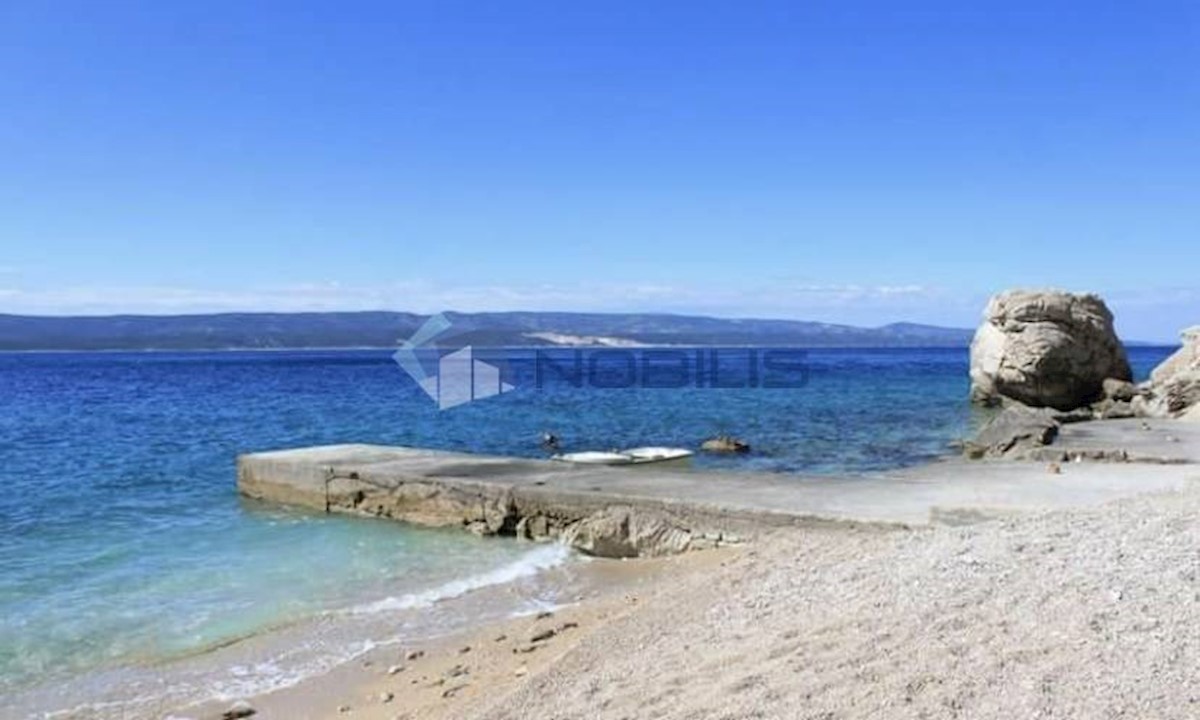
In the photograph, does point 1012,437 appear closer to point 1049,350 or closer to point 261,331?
point 1049,350

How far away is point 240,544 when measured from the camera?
12695mm

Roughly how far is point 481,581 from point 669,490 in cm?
283

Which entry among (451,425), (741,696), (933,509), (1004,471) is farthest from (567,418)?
(741,696)

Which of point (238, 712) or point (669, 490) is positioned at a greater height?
point (669, 490)

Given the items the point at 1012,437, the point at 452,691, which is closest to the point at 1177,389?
the point at 1012,437

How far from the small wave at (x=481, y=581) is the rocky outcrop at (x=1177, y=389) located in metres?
19.6

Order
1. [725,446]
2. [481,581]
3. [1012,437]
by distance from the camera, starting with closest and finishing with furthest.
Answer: [481,581] → [1012,437] → [725,446]

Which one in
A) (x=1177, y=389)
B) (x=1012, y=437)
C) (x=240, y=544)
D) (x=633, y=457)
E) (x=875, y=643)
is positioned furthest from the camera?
(x=1177, y=389)

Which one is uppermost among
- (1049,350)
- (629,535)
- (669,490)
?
(1049,350)

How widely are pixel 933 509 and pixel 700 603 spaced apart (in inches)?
128

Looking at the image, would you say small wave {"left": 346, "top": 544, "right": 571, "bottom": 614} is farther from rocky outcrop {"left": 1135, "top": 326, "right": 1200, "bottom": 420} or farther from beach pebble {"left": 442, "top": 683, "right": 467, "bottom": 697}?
rocky outcrop {"left": 1135, "top": 326, "right": 1200, "bottom": 420}

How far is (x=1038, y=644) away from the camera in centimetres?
507

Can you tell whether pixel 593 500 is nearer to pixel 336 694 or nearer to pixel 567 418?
pixel 336 694

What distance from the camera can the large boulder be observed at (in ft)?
105
